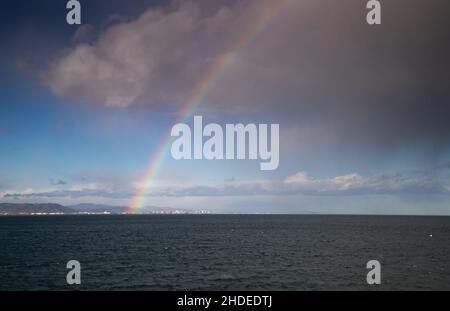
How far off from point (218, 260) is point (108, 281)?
82.5 feet

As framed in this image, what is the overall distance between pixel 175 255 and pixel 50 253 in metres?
27.1

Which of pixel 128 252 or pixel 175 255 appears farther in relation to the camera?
pixel 128 252

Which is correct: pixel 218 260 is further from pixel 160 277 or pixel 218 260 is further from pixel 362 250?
pixel 362 250

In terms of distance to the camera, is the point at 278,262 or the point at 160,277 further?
the point at 278,262

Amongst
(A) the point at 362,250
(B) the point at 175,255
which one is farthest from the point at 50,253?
(A) the point at 362,250

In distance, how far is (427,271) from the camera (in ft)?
210

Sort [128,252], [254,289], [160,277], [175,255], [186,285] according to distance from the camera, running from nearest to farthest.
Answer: [254,289] < [186,285] < [160,277] < [175,255] < [128,252]
